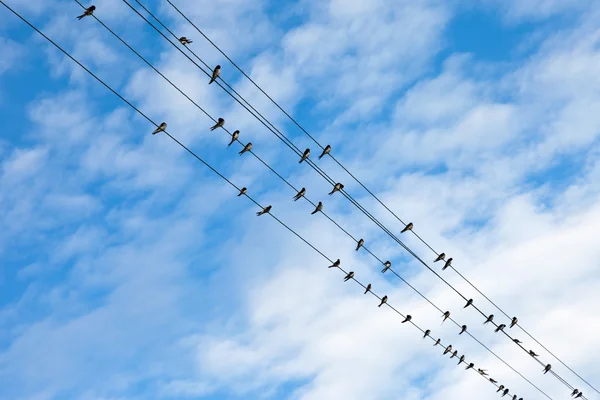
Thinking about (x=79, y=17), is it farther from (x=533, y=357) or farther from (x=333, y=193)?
(x=533, y=357)

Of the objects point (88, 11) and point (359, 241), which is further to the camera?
point (359, 241)

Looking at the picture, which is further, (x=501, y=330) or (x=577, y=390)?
(x=577, y=390)

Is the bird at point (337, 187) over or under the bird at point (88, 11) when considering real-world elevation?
under

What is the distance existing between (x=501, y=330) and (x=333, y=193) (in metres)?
9.42

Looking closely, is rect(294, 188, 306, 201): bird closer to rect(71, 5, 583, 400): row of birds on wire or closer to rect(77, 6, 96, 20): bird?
rect(71, 5, 583, 400): row of birds on wire

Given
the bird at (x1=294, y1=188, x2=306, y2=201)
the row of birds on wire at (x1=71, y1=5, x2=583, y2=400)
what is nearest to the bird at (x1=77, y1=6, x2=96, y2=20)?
the row of birds on wire at (x1=71, y1=5, x2=583, y2=400)

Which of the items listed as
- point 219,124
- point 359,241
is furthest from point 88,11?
point 359,241

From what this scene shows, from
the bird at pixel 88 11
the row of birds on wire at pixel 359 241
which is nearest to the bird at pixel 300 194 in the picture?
the row of birds on wire at pixel 359 241

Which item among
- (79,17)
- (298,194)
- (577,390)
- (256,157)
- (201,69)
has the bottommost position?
(577,390)

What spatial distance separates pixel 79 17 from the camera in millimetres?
17734

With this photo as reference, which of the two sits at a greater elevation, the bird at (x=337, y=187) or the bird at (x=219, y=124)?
the bird at (x=219, y=124)

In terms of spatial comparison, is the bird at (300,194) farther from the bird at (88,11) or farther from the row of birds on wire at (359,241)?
the bird at (88,11)

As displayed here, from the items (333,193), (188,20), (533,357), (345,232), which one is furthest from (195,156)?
(533,357)

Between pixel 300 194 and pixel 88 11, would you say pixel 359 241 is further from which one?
pixel 88 11
